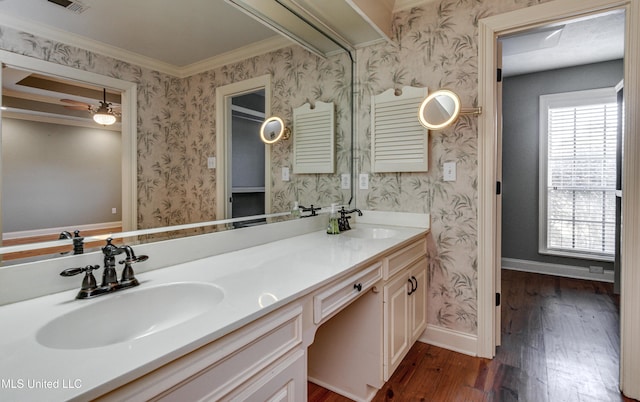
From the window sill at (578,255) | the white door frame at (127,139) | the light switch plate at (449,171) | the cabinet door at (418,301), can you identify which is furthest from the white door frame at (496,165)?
the window sill at (578,255)

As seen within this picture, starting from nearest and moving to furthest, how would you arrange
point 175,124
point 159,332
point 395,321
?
point 159,332 → point 175,124 → point 395,321

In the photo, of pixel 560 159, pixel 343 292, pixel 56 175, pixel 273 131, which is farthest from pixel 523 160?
pixel 56 175

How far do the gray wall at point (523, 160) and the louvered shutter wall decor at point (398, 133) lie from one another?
8.37 ft

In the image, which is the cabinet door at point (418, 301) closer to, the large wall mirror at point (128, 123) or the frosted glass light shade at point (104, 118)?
the large wall mirror at point (128, 123)

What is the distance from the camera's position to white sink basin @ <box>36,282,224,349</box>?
78 centimetres

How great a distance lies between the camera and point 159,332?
0.68 metres

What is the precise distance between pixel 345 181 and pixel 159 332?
1850 millimetres

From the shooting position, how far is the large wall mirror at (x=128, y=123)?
0.82 m

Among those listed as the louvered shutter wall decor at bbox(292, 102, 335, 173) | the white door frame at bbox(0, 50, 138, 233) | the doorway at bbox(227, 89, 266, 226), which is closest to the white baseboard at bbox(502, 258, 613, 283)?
the louvered shutter wall decor at bbox(292, 102, 335, 173)

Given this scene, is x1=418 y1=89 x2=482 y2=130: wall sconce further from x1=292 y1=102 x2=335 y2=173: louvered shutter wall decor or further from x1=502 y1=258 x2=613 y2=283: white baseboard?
x1=502 y1=258 x2=613 y2=283: white baseboard

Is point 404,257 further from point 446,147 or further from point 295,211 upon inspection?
point 446,147

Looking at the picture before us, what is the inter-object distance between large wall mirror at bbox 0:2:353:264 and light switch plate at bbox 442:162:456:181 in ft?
3.62

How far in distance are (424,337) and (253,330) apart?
1.79 metres

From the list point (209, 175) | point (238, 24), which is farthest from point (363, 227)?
point (238, 24)
